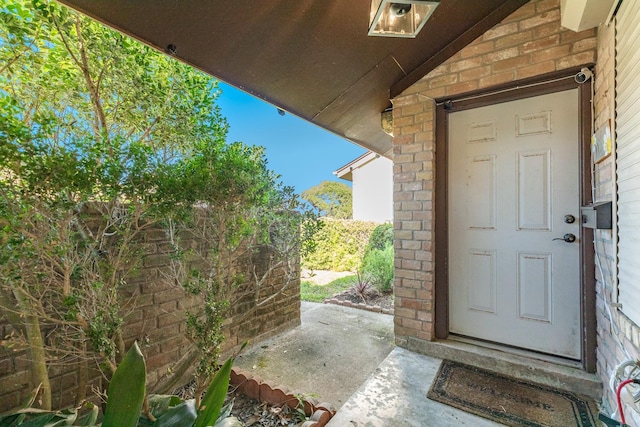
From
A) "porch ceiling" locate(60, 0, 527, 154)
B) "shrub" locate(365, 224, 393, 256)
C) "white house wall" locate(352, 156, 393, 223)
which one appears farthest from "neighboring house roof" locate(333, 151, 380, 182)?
"porch ceiling" locate(60, 0, 527, 154)

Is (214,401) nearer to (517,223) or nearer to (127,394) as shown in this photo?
(127,394)

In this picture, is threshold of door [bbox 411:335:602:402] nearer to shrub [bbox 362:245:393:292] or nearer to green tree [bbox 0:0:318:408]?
green tree [bbox 0:0:318:408]

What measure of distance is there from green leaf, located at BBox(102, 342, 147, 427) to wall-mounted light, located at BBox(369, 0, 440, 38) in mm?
2132

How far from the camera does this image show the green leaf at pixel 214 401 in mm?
1396

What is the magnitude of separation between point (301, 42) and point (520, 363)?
2.98m

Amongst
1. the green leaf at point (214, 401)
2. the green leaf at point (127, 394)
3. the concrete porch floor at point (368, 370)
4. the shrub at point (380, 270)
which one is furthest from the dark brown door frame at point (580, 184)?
the shrub at point (380, 270)

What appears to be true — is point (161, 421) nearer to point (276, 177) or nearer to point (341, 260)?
point (276, 177)

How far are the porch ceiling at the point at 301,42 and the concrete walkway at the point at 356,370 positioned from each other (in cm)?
253

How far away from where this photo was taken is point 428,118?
8.68 feet

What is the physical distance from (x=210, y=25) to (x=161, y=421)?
2.32 meters

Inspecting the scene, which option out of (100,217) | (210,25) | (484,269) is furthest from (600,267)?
(100,217)

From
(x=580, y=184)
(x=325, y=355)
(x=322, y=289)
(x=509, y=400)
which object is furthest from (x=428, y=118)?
(x=322, y=289)

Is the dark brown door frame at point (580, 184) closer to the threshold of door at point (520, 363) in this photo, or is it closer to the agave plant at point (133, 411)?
the threshold of door at point (520, 363)

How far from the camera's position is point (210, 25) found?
6.09 feet
